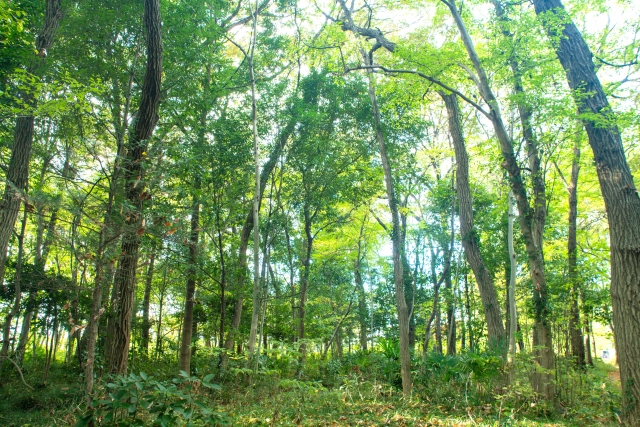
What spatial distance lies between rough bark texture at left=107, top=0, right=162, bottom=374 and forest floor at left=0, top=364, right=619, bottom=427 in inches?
29.4

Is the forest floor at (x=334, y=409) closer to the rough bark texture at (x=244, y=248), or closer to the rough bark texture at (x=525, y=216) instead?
the rough bark texture at (x=525, y=216)

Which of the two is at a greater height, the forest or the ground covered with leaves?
the forest

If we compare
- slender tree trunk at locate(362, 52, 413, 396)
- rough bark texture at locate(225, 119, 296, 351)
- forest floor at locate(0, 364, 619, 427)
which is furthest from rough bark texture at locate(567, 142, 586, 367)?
rough bark texture at locate(225, 119, 296, 351)

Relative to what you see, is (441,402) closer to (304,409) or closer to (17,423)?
(304,409)

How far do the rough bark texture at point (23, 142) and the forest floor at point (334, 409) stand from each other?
8.76 ft

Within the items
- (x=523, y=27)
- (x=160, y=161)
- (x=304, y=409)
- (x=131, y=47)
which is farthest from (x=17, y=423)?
(x=523, y=27)

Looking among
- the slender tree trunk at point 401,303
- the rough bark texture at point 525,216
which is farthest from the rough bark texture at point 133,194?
the rough bark texture at point 525,216

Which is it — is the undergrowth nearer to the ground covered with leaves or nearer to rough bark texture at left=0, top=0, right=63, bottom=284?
the ground covered with leaves

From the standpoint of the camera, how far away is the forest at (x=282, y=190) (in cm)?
464

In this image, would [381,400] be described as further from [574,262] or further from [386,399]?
[574,262]

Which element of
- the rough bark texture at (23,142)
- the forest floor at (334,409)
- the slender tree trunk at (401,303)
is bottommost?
the forest floor at (334,409)

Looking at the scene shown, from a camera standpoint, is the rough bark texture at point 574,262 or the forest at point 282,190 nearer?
the forest at point 282,190

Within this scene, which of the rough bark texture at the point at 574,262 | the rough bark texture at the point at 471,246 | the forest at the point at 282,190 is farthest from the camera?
the rough bark texture at the point at 574,262

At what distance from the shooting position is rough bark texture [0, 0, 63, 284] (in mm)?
5996
